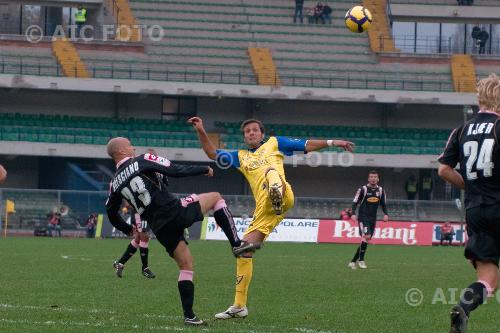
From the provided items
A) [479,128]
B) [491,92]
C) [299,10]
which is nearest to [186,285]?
[479,128]

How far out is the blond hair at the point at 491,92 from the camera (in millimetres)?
8273

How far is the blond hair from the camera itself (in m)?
8.27

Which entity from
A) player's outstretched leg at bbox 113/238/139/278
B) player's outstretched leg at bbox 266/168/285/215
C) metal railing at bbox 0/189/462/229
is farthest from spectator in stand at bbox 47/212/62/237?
player's outstretched leg at bbox 266/168/285/215

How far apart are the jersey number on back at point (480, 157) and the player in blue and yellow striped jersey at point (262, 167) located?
3.18m

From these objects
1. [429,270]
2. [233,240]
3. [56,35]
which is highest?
[56,35]

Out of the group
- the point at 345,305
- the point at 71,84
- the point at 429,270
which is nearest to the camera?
the point at 345,305

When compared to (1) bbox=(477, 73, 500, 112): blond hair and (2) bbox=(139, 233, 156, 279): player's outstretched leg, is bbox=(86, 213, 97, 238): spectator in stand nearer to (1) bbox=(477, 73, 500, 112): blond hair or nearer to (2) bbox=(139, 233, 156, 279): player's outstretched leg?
(2) bbox=(139, 233, 156, 279): player's outstretched leg

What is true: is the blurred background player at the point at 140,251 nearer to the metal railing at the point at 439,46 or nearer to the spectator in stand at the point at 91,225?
the spectator in stand at the point at 91,225

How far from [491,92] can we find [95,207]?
114 ft

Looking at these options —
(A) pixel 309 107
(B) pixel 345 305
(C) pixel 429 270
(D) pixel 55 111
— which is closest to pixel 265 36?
(A) pixel 309 107

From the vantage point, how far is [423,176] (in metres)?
51.1

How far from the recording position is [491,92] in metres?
8.28

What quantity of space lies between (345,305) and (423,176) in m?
38.8

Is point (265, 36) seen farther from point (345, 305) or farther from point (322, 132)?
point (345, 305)
